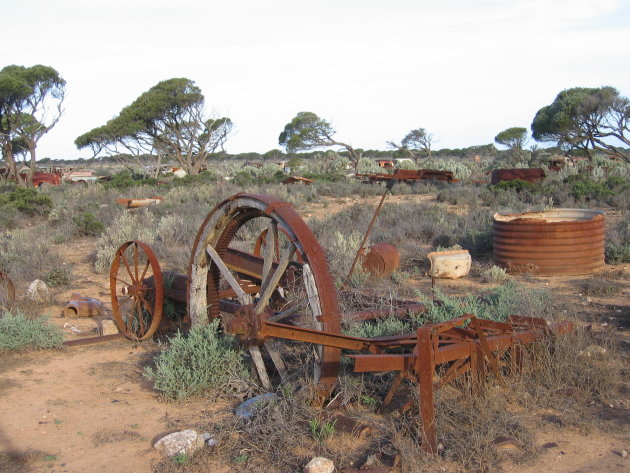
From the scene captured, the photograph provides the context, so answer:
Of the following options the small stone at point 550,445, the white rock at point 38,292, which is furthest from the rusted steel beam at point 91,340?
the small stone at point 550,445

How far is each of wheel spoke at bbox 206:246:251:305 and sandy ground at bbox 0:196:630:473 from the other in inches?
33.6

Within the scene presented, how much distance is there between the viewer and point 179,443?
3881mm

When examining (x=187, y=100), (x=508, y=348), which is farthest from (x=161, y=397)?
(x=187, y=100)

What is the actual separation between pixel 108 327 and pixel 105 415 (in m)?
2.33

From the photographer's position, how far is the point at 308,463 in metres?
3.52

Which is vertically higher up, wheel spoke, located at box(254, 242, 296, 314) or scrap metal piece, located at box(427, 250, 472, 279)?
wheel spoke, located at box(254, 242, 296, 314)

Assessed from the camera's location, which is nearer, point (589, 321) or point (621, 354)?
point (621, 354)

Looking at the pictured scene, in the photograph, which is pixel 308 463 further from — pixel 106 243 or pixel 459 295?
pixel 106 243

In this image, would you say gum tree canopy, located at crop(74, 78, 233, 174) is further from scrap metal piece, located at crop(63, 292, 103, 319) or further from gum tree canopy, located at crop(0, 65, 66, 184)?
scrap metal piece, located at crop(63, 292, 103, 319)

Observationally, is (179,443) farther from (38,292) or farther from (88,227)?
(88,227)

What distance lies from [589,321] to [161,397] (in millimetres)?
4089

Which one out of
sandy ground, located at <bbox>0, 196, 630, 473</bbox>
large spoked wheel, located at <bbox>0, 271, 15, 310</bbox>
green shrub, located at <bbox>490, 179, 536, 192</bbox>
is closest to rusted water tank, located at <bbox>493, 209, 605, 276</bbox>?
sandy ground, located at <bbox>0, 196, 630, 473</bbox>

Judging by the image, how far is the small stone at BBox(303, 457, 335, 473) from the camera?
3.44m

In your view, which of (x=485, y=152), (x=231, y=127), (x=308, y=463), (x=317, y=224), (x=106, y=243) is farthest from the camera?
(x=485, y=152)
